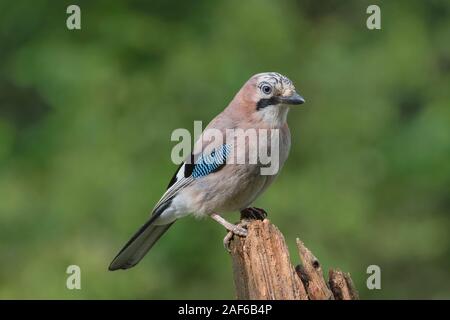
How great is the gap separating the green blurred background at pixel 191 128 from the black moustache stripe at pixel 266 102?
274 centimetres

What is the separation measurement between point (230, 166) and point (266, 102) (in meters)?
0.56

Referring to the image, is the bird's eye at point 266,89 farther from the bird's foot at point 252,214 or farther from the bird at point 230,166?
the bird's foot at point 252,214

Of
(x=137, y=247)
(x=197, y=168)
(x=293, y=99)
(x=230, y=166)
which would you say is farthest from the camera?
(x=137, y=247)

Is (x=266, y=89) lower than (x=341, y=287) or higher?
higher

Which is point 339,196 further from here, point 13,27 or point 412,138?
point 13,27

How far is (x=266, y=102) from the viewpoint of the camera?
697 cm

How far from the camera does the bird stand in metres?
6.87

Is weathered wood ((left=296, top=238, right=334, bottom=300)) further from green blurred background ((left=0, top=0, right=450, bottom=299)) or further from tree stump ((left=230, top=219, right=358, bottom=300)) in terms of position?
green blurred background ((left=0, top=0, right=450, bottom=299))

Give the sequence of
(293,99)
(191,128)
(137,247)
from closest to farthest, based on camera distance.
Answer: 1. (293,99)
2. (137,247)
3. (191,128)

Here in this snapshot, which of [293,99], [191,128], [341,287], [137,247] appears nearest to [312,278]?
[341,287]

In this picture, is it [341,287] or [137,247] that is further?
[137,247]

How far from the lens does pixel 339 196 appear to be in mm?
10211

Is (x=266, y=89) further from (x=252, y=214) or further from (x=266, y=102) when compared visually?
(x=252, y=214)

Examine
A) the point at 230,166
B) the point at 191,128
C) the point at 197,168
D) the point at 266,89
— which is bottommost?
the point at 230,166
